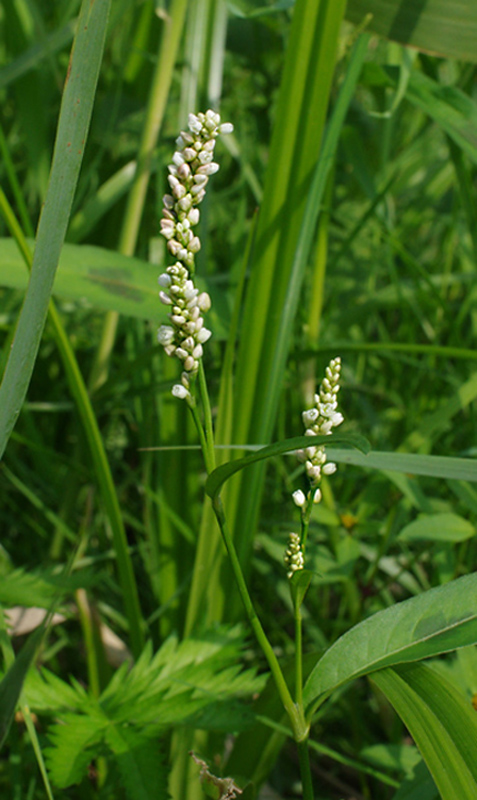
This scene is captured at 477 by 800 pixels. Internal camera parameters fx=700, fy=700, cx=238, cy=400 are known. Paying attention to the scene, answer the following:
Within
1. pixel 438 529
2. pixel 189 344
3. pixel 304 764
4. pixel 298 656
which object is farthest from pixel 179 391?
pixel 438 529

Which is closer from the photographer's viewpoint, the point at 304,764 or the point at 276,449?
the point at 276,449

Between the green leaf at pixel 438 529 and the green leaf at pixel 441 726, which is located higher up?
the green leaf at pixel 438 529

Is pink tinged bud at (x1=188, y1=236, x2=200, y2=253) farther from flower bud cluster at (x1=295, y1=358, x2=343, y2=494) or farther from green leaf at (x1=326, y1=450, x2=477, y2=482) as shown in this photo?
green leaf at (x1=326, y1=450, x2=477, y2=482)

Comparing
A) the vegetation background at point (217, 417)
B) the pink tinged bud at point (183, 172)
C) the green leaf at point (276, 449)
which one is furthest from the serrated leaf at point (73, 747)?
the pink tinged bud at point (183, 172)

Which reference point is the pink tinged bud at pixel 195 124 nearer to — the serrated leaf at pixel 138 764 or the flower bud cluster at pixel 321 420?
the flower bud cluster at pixel 321 420

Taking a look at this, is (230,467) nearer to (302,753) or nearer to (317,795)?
(302,753)

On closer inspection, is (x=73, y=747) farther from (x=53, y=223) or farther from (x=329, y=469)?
(x=53, y=223)

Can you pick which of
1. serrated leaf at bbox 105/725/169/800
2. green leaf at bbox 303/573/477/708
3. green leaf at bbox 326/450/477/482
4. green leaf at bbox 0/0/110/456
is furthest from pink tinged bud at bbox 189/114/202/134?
serrated leaf at bbox 105/725/169/800
